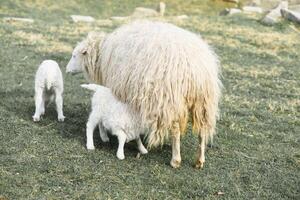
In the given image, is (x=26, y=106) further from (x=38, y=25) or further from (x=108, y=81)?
(x=38, y=25)

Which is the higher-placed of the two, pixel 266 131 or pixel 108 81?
pixel 108 81

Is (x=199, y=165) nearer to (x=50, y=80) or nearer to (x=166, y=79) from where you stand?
(x=166, y=79)

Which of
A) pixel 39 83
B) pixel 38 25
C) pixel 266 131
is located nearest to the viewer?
pixel 39 83

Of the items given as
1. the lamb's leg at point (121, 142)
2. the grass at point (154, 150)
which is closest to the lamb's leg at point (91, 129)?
the grass at point (154, 150)

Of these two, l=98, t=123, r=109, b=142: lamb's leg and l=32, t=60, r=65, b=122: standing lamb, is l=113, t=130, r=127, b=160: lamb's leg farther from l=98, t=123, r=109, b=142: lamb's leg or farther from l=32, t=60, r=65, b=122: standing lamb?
l=32, t=60, r=65, b=122: standing lamb

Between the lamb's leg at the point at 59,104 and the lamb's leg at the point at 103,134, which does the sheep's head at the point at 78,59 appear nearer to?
the lamb's leg at the point at 59,104

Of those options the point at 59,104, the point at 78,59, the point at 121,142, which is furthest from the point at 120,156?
the point at 78,59

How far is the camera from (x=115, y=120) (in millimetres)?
5895

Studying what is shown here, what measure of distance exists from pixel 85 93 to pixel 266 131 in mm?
2857

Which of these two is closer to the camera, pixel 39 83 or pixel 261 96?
pixel 39 83

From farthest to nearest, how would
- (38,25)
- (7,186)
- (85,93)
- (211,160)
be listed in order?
(38,25), (85,93), (211,160), (7,186)

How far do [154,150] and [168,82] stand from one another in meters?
1.00

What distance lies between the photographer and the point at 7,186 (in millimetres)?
5090

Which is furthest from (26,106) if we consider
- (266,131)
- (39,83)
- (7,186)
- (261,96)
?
(261,96)
